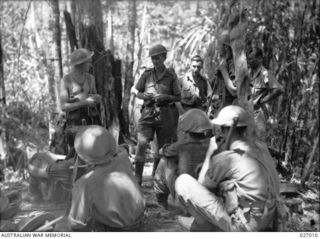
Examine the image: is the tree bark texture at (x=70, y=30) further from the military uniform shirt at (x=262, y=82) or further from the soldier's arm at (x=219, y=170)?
the soldier's arm at (x=219, y=170)

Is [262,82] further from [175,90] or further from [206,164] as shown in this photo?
[206,164]

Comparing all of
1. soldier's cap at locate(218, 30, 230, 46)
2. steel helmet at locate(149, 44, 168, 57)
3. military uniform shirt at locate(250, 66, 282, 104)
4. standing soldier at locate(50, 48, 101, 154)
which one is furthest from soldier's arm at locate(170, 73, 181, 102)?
standing soldier at locate(50, 48, 101, 154)

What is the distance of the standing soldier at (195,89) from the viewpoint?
267 inches

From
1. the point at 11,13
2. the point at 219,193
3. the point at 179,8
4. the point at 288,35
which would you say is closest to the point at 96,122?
the point at 219,193

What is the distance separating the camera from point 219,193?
155 inches

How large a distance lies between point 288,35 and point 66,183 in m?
4.88

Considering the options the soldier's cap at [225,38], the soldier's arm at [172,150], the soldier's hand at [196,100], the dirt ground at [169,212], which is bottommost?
the dirt ground at [169,212]

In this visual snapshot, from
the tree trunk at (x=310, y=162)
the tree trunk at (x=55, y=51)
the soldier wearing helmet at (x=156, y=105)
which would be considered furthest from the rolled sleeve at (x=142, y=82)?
the tree trunk at (x=310, y=162)

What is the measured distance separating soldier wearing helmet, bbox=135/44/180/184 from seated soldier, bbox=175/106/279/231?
2.21m

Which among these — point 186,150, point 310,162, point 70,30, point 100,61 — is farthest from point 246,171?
point 100,61

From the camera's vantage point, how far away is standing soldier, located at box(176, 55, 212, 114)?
22.3 feet

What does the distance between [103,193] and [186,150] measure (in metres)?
1.34

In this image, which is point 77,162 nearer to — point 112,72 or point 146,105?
point 146,105

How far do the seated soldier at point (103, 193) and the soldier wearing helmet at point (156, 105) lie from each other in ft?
7.15
